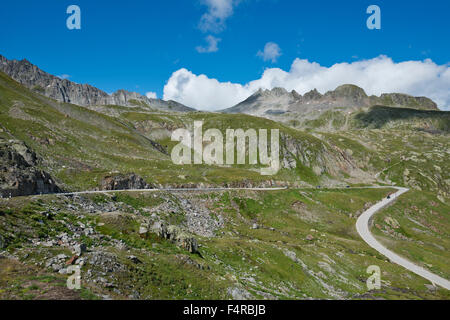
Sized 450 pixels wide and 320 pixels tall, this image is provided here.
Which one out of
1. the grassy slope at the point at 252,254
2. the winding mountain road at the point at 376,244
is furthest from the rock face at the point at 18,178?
the grassy slope at the point at 252,254

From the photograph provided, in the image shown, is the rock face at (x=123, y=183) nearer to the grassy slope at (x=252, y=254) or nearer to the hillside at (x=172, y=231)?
the hillside at (x=172, y=231)

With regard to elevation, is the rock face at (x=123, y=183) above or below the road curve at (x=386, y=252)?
above

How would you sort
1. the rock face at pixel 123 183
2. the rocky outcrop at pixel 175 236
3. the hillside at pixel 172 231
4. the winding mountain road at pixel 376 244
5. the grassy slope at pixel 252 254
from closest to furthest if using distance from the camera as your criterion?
the hillside at pixel 172 231
the grassy slope at pixel 252 254
the rocky outcrop at pixel 175 236
the winding mountain road at pixel 376 244
the rock face at pixel 123 183

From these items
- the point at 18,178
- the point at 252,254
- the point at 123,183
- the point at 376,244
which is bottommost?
the point at 376,244

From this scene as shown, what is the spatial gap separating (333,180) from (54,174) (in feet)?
501

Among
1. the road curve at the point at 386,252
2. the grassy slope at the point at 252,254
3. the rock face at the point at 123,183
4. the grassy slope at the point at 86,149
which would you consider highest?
the grassy slope at the point at 86,149

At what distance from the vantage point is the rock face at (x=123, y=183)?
66438 millimetres

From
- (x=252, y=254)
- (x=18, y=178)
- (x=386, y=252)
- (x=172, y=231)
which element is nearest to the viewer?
(x=172, y=231)

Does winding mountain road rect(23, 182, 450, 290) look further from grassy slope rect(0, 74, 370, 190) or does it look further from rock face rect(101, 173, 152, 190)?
grassy slope rect(0, 74, 370, 190)

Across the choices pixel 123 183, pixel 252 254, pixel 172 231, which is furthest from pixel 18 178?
pixel 252 254

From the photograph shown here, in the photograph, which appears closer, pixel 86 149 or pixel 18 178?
pixel 18 178

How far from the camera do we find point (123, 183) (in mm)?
69438

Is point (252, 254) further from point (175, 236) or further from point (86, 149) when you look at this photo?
point (86, 149)
